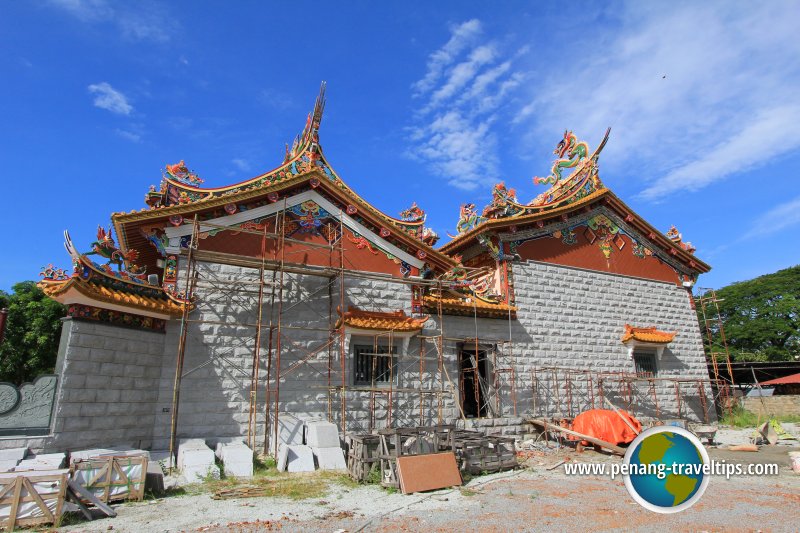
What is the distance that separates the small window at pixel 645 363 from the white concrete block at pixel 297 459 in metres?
10.9

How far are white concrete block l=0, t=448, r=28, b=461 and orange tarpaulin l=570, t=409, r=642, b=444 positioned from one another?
1031 cm

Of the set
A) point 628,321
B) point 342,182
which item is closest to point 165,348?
point 342,182

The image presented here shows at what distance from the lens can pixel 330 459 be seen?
29.0 feet

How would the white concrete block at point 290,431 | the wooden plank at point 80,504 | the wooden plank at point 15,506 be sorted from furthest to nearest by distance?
the white concrete block at point 290,431, the wooden plank at point 80,504, the wooden plank at point 15,506

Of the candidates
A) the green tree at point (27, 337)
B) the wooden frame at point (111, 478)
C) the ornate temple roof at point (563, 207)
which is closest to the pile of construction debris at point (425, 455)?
the wooden frame at point (111, 478)

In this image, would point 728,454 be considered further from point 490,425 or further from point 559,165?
point 559,165

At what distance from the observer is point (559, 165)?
1653 cm

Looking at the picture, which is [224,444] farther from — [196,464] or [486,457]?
[486,457]

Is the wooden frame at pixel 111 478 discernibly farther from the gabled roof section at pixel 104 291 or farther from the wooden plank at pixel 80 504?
the gabled roof section at pixel 104 291

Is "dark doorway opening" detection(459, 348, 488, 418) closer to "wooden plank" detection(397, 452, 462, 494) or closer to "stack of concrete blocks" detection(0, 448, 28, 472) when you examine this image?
"wooden plank" detection(397, 452, 462, 494)

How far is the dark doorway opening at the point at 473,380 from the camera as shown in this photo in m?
12.8

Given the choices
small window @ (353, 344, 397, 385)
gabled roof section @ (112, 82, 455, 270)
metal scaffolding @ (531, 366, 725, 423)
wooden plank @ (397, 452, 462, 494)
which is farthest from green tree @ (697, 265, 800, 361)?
wooden plank @ (397, 452, 462, 494)

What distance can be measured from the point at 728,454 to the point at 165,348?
1194 cm

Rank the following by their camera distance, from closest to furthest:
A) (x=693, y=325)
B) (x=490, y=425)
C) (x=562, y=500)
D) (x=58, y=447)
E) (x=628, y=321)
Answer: (x=562, y=500) → (x=58, y=447) → (x=490, y=425) → (x=628, y=321) → (x=693, y=325)
